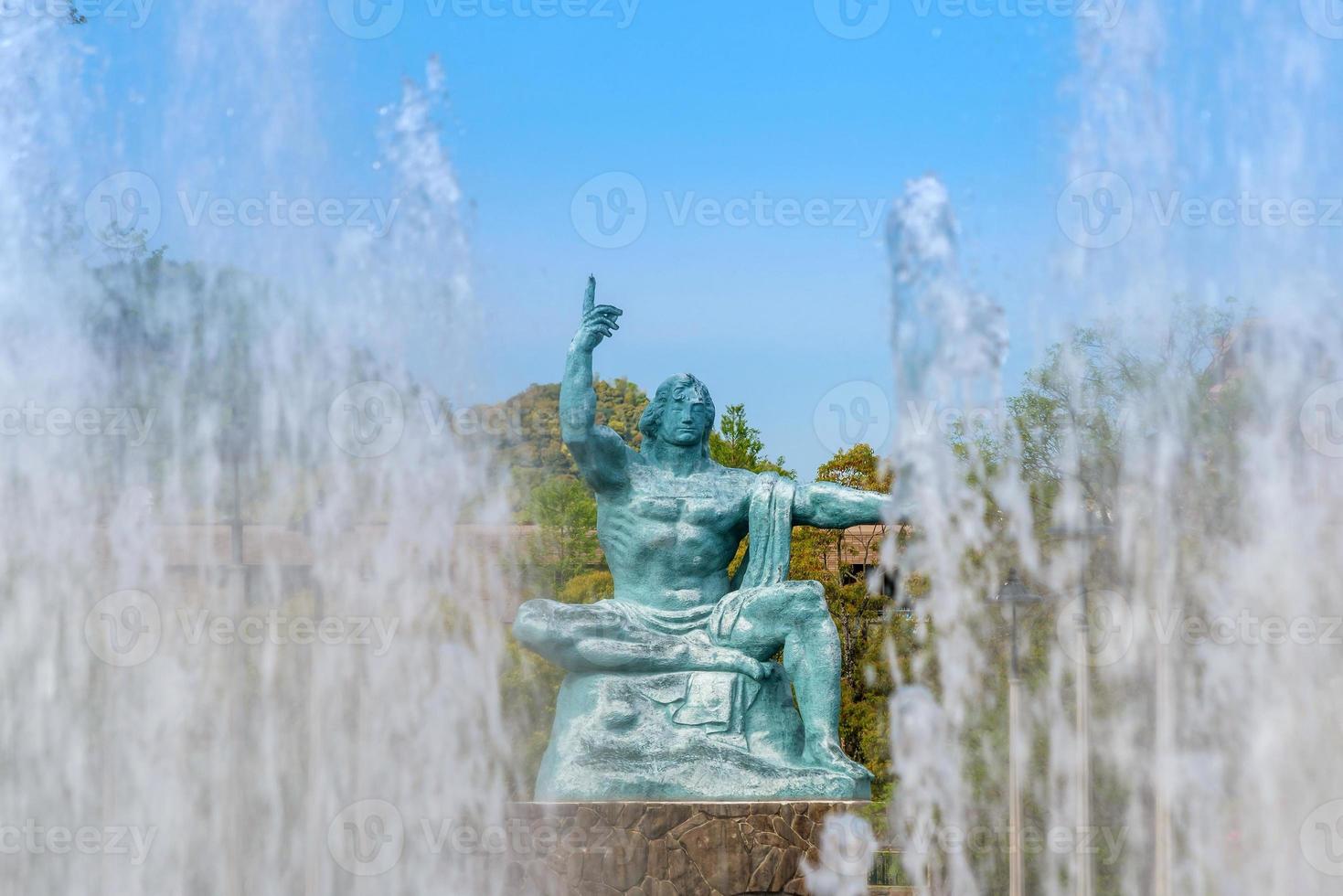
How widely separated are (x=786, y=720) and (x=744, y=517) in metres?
1.19

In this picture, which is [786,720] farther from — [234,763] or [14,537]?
[14,537]

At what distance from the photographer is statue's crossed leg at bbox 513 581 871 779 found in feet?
28.3

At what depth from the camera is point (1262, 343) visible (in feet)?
40.7

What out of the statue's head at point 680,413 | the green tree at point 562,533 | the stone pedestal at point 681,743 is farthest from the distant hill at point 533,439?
the stone pedestal at point 681,743

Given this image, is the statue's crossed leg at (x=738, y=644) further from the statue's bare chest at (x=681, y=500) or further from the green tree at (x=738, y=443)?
the green tree at (x=738, y=443)

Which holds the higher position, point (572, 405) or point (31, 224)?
point (31, 224)

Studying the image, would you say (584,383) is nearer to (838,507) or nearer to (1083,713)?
(838,507)

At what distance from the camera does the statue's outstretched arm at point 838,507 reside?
9.11m

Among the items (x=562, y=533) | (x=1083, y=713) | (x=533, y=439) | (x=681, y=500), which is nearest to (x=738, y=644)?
(x=681, y=500)

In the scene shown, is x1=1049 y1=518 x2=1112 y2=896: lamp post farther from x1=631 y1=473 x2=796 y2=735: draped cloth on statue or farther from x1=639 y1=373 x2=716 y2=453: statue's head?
x1=639 y1=373 x2=716 y2=453: statue's head

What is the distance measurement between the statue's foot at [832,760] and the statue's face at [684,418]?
1865 mm

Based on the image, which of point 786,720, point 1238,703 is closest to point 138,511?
point 786,720

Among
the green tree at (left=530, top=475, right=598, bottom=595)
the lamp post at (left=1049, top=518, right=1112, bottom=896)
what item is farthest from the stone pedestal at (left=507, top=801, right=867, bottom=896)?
the green tree at (left=530, top=475, right=598, bottom=595)

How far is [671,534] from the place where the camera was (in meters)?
9.13
